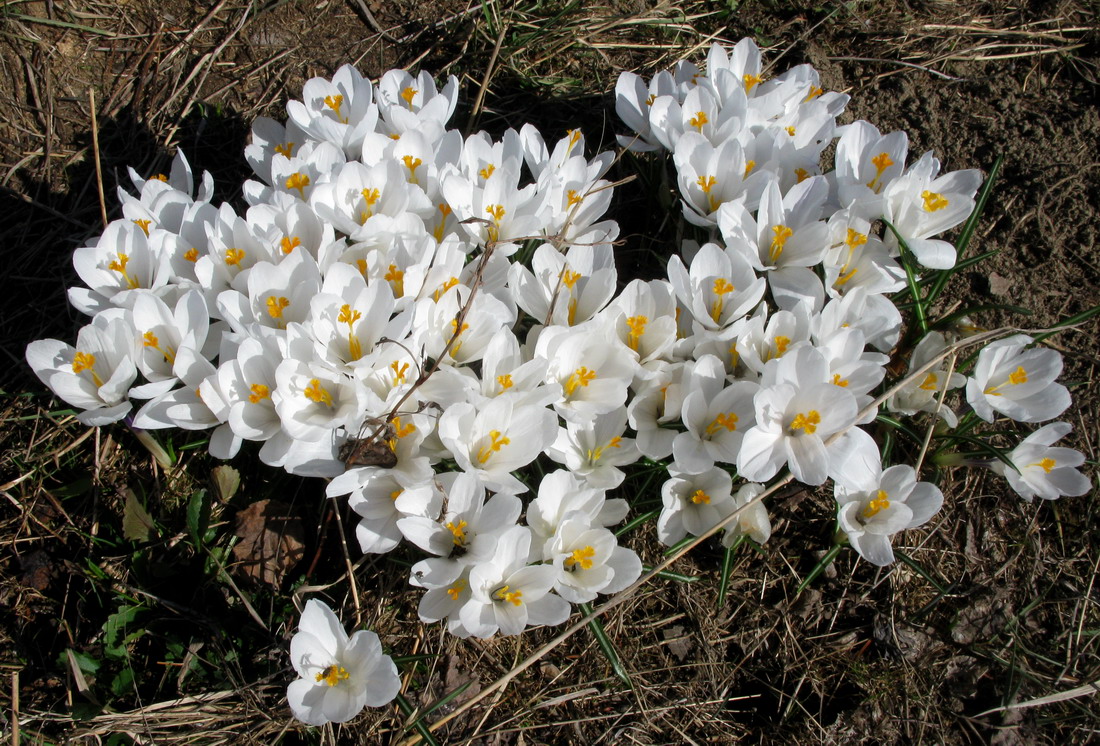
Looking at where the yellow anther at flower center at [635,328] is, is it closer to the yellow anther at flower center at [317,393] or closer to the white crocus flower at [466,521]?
the white crocus flower at [466,521]

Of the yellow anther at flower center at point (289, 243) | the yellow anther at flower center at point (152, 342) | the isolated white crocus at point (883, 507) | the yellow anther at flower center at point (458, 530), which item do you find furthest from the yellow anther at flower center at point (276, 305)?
the isolated white crocus at point (883, 507)

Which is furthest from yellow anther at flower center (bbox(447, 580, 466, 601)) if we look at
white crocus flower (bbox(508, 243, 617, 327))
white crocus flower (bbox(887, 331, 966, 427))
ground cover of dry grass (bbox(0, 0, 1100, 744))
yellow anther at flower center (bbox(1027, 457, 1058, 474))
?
yellow anther at flower center (bbox(1027, 457, 1058, 474))

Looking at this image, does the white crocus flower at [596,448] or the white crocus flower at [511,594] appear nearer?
the white crocus flower at [511,594]

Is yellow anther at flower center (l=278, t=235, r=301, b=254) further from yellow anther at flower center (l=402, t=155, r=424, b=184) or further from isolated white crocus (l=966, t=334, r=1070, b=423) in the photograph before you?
isolated white crocus (l=966, t=334, r=1070, b=423)

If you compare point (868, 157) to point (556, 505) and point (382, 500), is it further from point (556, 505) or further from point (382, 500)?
point (382, 500)

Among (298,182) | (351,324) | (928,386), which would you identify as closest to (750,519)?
(928,386)

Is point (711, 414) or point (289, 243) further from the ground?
point (289, 243)
